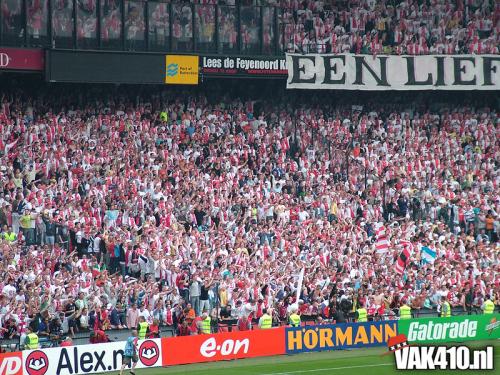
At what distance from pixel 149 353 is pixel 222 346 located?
7.90 feet

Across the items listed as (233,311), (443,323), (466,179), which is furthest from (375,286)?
(466,179)

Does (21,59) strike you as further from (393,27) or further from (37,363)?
(393,27)

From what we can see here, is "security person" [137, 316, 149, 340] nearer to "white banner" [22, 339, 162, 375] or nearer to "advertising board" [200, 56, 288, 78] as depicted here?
"white banner" [22, 339, 162, 375]

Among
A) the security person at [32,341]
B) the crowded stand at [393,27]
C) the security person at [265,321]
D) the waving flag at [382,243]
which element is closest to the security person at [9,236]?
the security person at [32,341]

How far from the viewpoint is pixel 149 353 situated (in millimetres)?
→ 30578

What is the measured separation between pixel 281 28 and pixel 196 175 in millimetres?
8087

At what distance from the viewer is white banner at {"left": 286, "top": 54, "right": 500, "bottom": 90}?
44.5 m

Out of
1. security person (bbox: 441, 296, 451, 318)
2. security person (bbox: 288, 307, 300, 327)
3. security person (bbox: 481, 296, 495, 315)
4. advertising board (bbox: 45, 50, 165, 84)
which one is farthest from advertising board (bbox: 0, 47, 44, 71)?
security person (bbox: 481, 296, 495, 315)

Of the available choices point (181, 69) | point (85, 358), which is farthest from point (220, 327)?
point (181, 69)

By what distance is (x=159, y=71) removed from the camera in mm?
41250

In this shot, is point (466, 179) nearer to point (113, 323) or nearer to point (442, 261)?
point (442, 261)

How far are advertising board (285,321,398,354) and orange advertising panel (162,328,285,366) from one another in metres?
0.46

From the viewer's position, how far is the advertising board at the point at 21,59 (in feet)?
124

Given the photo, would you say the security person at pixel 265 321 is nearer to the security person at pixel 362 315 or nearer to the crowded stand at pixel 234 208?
the crowded stand at pixel 234 208
